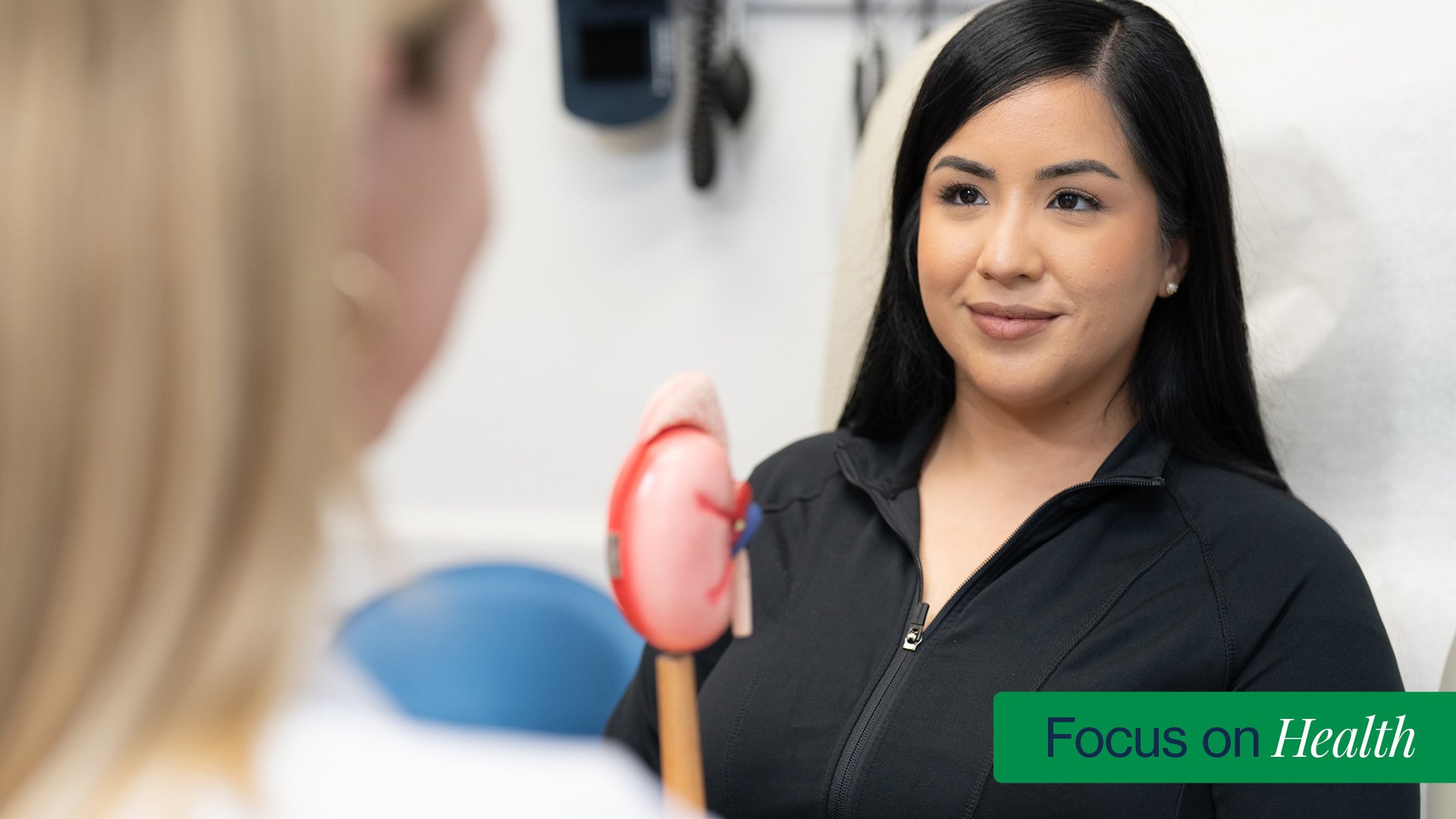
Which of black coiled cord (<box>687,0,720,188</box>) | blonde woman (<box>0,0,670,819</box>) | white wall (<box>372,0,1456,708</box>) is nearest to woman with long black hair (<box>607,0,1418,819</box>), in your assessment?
white wall (<box>372,0,1456,708</box>)

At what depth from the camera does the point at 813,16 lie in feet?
6.38

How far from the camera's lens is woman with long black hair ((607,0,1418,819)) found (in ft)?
3.68

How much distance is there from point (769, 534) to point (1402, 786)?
25.3 inches

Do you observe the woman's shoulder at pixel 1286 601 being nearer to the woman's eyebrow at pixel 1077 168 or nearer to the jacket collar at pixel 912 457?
the jacket collar at pixel 912 457

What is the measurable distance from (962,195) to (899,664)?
0.47 m

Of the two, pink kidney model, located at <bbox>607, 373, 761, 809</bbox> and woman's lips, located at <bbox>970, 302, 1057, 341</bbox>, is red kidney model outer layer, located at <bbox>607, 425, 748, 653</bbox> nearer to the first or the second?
pink kidney model, located at <bbox>607, 373, 761, 809</bbox>

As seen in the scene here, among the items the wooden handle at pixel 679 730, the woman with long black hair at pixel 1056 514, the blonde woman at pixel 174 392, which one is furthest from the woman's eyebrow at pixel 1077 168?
the blonde woman at pixel 174 392

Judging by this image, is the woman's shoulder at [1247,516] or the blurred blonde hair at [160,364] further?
the woman's shoulder at [1247,516]

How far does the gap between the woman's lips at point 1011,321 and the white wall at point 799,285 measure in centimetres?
45

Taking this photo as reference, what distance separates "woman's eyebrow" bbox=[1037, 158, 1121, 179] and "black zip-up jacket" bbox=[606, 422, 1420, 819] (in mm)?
264

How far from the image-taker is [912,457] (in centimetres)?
137

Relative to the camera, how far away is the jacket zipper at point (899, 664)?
115 cm

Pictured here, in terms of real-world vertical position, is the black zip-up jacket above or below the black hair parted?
below

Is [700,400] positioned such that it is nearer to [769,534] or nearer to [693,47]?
[769,534]
